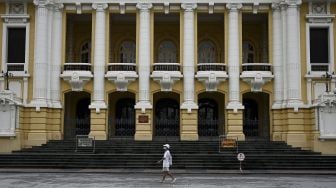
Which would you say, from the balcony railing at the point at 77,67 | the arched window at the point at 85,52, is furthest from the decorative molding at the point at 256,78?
the arched window at the point at 85,52

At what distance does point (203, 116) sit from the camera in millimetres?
42469

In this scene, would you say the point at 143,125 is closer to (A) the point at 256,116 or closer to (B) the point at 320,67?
(A) the point at 256,116

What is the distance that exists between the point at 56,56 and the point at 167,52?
9878 mm

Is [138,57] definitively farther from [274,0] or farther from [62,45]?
[274,0]

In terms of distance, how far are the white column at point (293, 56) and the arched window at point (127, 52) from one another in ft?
44.3

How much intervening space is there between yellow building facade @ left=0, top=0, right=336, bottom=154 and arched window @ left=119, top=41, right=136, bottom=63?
9.14 feet

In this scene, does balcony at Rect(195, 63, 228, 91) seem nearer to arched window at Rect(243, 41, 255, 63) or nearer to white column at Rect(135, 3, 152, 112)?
white column at Rect(135, 3, 152, 112)

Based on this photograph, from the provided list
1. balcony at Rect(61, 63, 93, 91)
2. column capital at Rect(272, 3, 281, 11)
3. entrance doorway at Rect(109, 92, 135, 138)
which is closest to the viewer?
balcony at Rect(61, 63, 93, 91)

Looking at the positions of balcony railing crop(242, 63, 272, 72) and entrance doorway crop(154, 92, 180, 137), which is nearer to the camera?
balcony railing crop(242, 63, 272, 72)

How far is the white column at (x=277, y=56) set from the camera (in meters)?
38.1

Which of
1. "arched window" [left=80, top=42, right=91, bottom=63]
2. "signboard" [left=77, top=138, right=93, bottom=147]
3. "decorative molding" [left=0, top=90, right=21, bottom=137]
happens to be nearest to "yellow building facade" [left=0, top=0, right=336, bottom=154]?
"decorative molding" [left=0, top=90, right=21, bottom=137]

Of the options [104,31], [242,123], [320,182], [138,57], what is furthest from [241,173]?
[104,31]

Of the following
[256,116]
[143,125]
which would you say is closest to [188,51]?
[143,125]

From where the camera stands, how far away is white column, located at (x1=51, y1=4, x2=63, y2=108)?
125 ft
